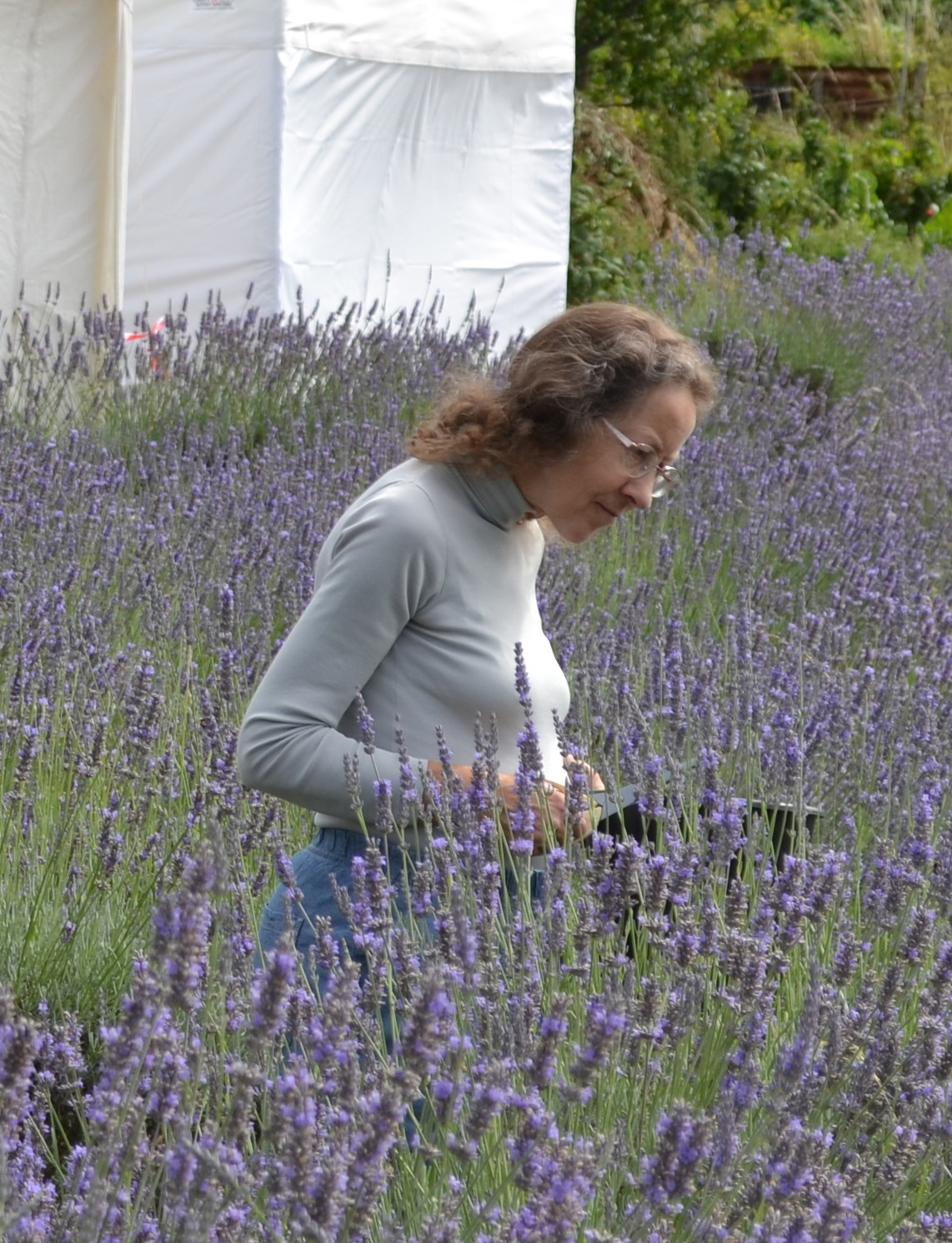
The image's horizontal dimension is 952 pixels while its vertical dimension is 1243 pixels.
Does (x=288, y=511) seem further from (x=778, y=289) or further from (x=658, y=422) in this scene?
(x=778, y=289)

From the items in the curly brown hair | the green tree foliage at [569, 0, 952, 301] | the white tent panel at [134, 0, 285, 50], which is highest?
the white tent panel at [134, 0, 285, 50]

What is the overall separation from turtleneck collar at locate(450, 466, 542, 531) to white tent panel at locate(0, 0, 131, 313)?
429 centimetres

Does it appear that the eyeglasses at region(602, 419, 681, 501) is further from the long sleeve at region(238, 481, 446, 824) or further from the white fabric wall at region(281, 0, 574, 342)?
Answer: the white fabric wall at region(281, 0, 574, 342)

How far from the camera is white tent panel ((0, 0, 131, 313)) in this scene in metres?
6.21

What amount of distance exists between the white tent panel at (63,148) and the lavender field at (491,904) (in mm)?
1147

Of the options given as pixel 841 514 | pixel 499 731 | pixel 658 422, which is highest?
pixel 658 422

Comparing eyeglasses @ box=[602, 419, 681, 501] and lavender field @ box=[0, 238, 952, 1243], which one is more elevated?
eyeglasses @ box=[602, 419, 681, 501]

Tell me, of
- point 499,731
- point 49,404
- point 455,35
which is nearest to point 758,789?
point 499,731

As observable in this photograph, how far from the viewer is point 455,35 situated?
8047 millimetres

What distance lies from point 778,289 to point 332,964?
24.1 ft

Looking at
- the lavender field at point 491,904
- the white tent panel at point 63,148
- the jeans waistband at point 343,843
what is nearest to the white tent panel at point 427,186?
the white tent panel at point 63,148

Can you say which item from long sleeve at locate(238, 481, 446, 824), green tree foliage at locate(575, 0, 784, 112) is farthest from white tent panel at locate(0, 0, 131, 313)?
green tree foliage at locate(575, 0, 784, 112)

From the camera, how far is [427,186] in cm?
816

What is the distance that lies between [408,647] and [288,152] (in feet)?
18.3
